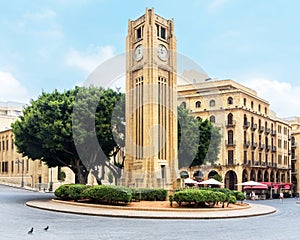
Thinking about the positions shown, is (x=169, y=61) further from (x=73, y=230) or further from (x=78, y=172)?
(x=73, y=230)

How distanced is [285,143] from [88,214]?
200ft

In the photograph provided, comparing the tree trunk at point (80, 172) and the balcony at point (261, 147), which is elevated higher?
the balcony at point (261, 147)

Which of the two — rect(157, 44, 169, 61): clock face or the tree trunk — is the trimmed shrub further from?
rect(157, 44, 169, 61): clock face

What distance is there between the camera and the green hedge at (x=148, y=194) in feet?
90.3

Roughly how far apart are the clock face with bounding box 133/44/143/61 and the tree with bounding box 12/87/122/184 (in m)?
3.70

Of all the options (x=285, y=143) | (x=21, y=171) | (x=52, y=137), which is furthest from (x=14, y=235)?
(x=285, y=143)

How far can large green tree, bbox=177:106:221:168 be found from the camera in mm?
40656

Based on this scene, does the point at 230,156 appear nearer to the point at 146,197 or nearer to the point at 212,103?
the point at 212,103

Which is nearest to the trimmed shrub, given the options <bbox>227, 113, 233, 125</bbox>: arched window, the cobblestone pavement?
the cobblestone pavement

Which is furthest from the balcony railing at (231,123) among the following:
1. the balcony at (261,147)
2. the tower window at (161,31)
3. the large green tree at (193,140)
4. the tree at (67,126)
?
the tree at (67,126)

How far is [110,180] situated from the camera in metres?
59.4

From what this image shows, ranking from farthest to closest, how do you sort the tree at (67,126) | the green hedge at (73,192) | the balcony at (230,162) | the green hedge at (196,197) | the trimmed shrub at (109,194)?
the balcony at (230,162), the tree at (67,126), the green hedge at (73,192), the trimmed shrub at (109,194), the green hedge at (196,197)

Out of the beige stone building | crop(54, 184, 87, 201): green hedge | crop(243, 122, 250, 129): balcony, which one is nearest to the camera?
crop(54, 184, 87, 201): green hedge

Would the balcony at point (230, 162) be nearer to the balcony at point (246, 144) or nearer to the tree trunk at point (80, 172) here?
the balcony at point (246, 144)
